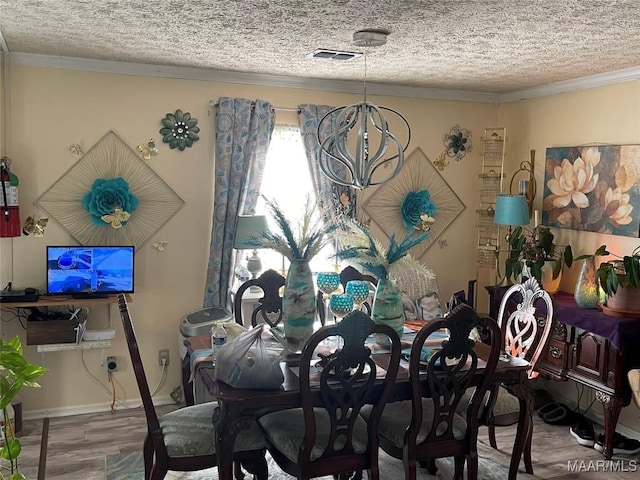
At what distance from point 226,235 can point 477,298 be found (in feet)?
7.68

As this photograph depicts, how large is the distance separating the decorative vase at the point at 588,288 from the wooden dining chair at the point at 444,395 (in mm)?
1384

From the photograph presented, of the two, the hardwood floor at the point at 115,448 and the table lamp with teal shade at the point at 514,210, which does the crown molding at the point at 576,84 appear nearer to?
the table lamp with teal shade at the point at 514,210

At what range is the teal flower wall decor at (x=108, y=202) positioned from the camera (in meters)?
4.15

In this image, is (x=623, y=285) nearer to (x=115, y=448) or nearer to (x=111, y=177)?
(x=115, y=448)

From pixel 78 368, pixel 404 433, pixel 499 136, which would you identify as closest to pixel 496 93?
pixel 499 136

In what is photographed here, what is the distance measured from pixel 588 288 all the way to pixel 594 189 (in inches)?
30.5

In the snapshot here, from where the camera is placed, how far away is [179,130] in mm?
4414

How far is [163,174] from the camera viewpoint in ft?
14.5

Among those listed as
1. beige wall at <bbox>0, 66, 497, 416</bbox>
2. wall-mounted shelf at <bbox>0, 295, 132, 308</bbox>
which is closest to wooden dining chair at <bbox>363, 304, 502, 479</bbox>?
wall-mounted shelf at <bbox>0, 295, 132, 308</bbox>

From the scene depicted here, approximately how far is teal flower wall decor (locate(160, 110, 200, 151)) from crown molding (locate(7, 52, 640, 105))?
0.27 m

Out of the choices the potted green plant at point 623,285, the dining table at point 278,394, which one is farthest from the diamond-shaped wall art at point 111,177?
the potted green plant at point 623,285

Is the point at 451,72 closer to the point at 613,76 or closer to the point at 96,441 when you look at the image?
the point at 613,76

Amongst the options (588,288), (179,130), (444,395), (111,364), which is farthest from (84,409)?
(588,288)

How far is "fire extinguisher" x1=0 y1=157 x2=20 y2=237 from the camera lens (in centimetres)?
380
